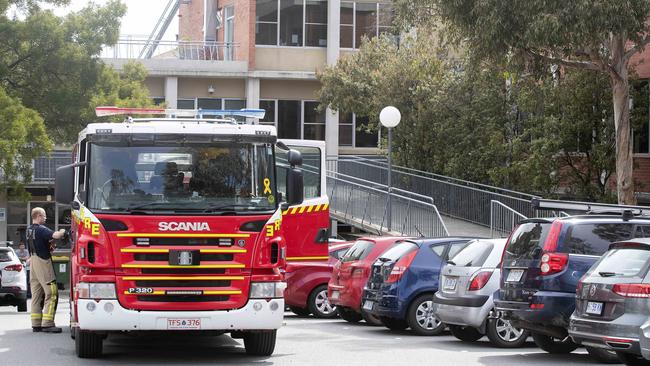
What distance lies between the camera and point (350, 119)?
48906 millimetres

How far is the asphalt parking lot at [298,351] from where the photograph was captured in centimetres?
1416

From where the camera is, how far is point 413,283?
17688mm

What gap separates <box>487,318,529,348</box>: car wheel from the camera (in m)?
16.0

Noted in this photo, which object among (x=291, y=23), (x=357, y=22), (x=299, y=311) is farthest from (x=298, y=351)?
(x=357, y=22)

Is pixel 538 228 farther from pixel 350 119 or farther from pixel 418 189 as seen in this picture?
pixel 350 119

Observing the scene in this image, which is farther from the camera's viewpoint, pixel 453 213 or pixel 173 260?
pixel 453 213

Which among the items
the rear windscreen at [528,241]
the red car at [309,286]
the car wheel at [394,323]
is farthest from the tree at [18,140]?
the rear windscreen at [528,241]

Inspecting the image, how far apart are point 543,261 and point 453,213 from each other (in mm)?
19434

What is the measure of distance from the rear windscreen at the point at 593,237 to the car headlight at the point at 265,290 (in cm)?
349

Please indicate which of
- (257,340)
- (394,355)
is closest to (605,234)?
(394,355)

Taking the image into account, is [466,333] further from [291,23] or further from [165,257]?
[291,23]

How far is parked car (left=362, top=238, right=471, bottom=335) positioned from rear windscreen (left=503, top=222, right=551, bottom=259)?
9.42ft

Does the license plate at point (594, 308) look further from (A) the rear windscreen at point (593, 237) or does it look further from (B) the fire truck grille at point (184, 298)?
(B) the fire truck grille at point (184, 298)

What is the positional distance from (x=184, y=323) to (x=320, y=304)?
922 centimetres
